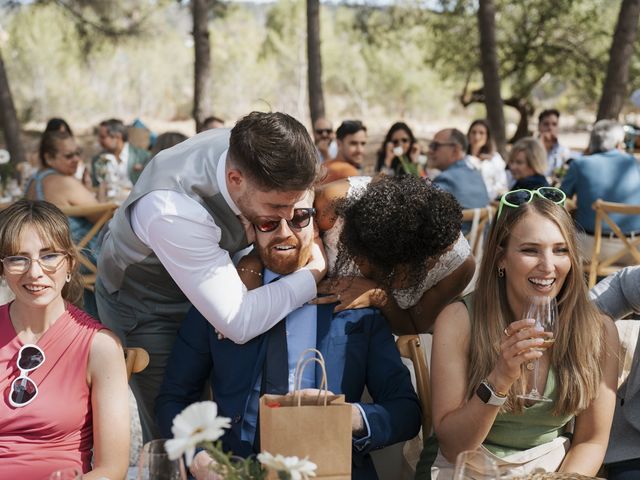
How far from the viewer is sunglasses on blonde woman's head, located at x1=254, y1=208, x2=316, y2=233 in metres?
2.28

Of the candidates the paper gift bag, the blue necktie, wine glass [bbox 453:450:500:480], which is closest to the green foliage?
the blue necktie

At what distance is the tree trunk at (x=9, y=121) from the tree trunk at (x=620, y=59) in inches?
324

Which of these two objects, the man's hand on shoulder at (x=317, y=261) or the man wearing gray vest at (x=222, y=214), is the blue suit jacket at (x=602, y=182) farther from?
the man wearing gray vest at (x=222, y=214)

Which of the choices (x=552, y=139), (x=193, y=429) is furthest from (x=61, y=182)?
(x=552, y=139)

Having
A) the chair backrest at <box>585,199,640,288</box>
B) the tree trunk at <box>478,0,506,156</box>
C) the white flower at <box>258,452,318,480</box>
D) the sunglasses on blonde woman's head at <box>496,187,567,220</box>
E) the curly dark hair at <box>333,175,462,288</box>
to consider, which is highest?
the tree trunk at <box>478,0,506,156</box>

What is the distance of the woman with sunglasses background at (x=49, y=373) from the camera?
2.14 meters

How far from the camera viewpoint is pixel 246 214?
7.51ft

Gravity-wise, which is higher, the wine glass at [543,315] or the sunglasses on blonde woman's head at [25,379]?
the wine glass at [543,315]

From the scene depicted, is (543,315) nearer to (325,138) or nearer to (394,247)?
(394,247)

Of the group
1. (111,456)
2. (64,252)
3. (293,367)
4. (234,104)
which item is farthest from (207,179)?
(234,104)

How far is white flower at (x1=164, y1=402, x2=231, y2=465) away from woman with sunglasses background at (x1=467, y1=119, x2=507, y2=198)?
274 inches

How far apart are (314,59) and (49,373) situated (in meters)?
11.2


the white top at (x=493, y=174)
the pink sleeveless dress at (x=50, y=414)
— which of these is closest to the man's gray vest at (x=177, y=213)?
the pink sleeveless dress at (x=50, y=414)

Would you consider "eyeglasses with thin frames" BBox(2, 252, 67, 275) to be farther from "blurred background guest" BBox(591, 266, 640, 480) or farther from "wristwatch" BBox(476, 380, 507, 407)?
"blurred background guest" BBox(591, 266, 640, 480)
